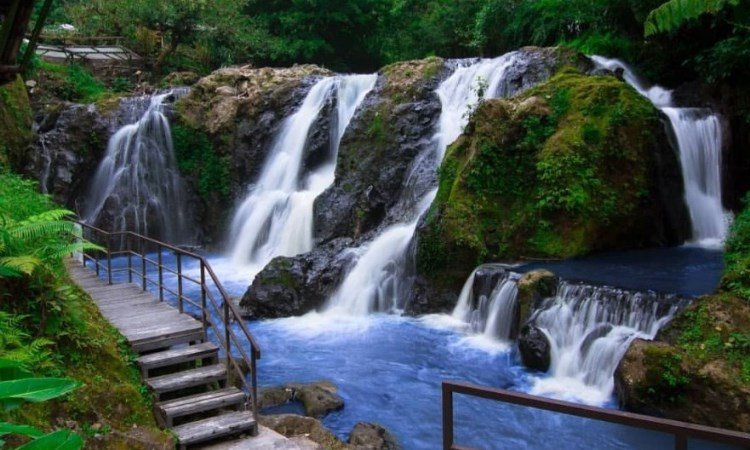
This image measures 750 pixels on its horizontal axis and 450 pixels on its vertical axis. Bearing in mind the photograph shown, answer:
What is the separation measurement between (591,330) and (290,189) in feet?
37.1

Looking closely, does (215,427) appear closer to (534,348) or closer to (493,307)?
(534,348)

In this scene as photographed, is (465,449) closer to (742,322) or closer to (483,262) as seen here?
(742,322)

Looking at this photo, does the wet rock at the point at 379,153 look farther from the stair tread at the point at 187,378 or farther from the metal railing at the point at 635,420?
the metal railing at the point at 635,420

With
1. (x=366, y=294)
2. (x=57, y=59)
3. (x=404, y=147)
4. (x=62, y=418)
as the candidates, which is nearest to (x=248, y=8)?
(x=57, y=59)

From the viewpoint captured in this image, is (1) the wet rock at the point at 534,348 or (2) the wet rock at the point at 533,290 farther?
(2) the wet rock at the point at 533,290

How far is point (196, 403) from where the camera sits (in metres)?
6.54

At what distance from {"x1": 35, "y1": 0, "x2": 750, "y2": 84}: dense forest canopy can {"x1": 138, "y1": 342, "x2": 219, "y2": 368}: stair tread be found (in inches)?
533

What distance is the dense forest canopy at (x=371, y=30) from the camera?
17672mm

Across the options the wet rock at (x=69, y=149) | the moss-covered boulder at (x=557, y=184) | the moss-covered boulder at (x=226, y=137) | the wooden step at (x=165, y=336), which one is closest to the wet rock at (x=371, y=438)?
the wooden step at (x=165, y=336)

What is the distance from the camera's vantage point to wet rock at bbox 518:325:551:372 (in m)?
9.85

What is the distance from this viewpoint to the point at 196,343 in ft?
25.1

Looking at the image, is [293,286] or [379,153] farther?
[379,153]

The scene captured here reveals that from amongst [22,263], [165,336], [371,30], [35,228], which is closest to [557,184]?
[165,336]

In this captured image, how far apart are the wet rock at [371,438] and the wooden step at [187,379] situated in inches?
71.6
